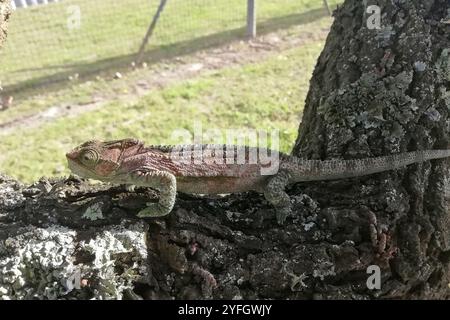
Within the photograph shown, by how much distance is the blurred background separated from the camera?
7121 mm

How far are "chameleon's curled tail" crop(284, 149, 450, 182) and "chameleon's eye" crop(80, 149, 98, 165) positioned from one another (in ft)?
3.46

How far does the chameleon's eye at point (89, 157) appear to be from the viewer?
2.55m

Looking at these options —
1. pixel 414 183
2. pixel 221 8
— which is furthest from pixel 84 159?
pixel 221 8

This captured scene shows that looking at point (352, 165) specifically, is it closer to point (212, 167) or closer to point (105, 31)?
point (212, 167)

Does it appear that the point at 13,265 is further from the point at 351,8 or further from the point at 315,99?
the point at 351,8

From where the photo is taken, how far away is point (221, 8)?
10.9m

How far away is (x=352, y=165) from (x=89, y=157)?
1.35 metres

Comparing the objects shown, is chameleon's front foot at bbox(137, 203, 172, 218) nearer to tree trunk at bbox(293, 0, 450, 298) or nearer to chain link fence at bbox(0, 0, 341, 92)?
tree trunk at bbox(293, 0, 450, 298)

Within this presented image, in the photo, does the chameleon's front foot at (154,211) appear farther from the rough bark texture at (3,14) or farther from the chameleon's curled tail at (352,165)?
the rough bark texture at (3,14)

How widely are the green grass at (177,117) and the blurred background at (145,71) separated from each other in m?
0.02

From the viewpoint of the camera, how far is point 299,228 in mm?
2490

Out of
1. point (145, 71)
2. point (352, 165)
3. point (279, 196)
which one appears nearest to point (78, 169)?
point (279, 196)

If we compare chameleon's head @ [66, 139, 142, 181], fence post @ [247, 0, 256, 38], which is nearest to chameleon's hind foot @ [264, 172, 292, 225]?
chameleon's head @ [66, 139, 142, 181]

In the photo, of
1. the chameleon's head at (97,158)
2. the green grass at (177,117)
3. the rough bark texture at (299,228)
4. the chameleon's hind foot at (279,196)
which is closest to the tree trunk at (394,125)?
the rough bark texture at (299,228)
